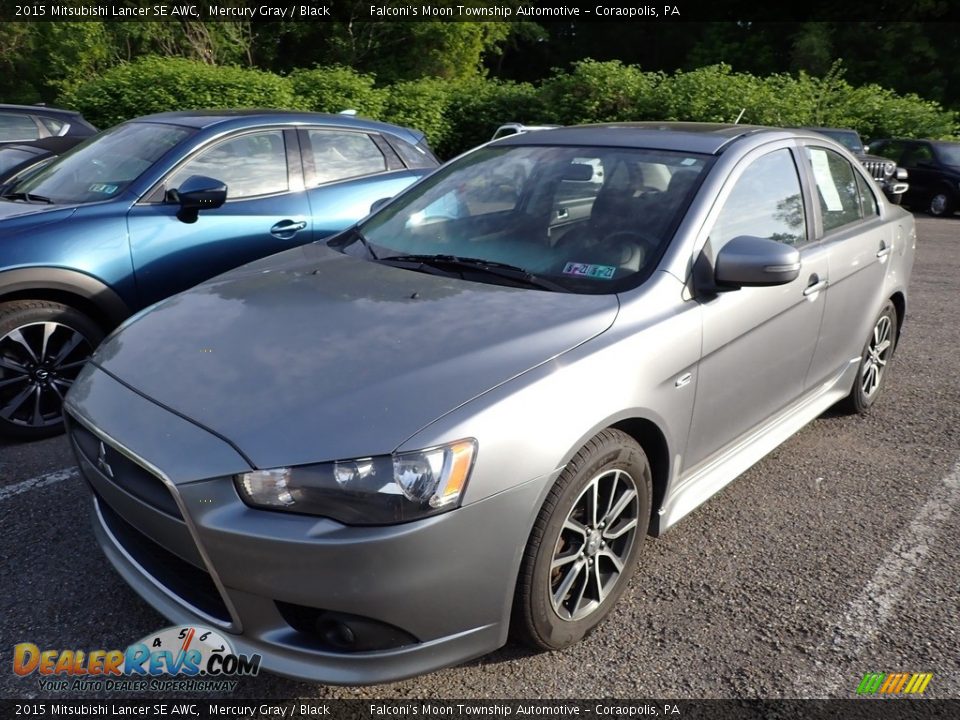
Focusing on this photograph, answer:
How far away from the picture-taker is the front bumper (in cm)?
→ 203

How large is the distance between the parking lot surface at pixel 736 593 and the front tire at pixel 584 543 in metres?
0.15

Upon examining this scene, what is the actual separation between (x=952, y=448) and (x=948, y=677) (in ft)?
6.90

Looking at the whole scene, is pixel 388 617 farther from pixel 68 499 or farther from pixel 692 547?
pixel 68 499

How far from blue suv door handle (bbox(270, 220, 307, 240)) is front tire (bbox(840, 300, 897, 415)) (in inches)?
135

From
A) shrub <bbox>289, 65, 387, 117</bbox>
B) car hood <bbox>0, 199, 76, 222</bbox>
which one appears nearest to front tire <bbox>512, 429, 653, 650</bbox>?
car hood <bbox>0, 199, 76, 222</bbox>

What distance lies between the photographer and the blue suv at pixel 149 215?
4.04m

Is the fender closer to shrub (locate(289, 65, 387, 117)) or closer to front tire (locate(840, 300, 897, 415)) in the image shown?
front tire (locate(840, 300, 897, 415))

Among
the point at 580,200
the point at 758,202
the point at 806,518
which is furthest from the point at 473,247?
the point at 806,518

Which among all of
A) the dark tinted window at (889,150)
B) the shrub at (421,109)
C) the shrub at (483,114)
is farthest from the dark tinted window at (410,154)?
the dark tinted window at (889,150)

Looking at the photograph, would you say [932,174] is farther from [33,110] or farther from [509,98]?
[33,110]

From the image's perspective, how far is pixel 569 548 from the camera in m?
2.53

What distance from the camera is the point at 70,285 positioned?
161 inches

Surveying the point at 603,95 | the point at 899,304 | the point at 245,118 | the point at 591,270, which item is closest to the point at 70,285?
the point at 245,118

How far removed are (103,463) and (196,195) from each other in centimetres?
246
